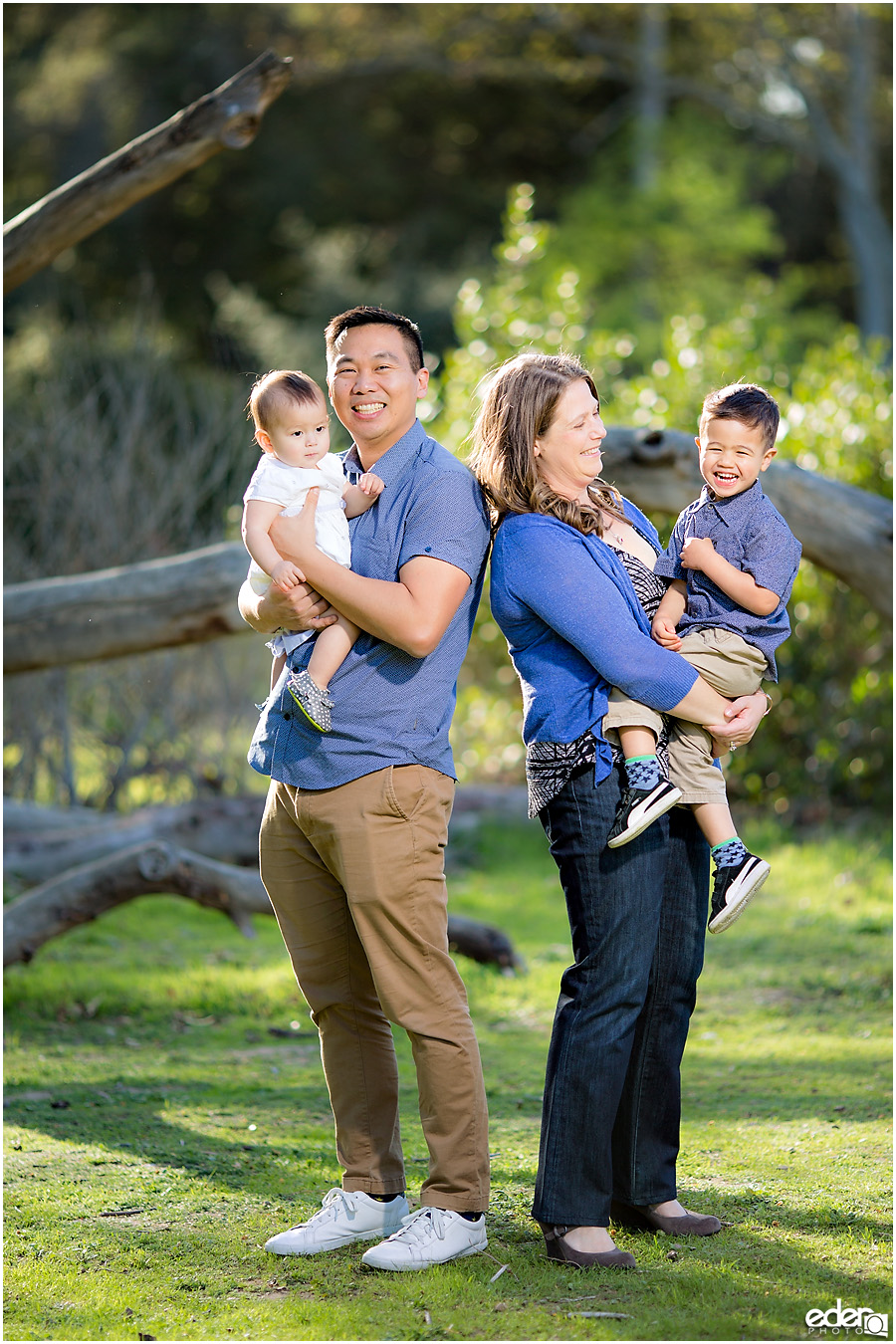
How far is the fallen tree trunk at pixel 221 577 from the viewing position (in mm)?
5000

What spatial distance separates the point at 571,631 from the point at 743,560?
1.55 feet

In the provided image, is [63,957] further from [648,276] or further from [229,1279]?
[648,276]

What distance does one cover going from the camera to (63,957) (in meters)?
6.23

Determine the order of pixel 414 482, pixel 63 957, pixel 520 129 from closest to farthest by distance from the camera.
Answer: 1. pixel 414 482
2. pixel 63 957
3. pixel 520 129

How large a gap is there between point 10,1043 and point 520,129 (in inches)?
866

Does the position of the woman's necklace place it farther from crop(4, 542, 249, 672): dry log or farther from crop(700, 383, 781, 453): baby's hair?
crop(4, 542, 249, 672): dry log

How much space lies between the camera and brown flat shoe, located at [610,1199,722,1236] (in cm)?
303

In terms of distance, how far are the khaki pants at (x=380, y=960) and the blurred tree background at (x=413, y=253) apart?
5803mm

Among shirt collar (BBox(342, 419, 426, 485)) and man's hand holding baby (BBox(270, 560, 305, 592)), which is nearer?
man's hand holding baby (BBox(270, 560, 305, 592))

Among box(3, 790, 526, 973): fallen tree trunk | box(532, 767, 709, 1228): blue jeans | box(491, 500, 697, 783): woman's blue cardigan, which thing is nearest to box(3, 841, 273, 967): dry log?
box(3, 790, 526, 973): fallen tree trunk

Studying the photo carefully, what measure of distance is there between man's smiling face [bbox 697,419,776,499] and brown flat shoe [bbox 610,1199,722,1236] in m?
1.67

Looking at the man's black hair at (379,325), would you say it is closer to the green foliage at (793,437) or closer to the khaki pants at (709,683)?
the khaki pants at (709,683)

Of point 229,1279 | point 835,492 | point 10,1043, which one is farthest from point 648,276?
point 229,1279

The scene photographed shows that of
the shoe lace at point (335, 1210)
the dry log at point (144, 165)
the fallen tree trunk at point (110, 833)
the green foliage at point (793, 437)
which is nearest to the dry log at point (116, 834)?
the fallen tree trunk at point (110, 833)
